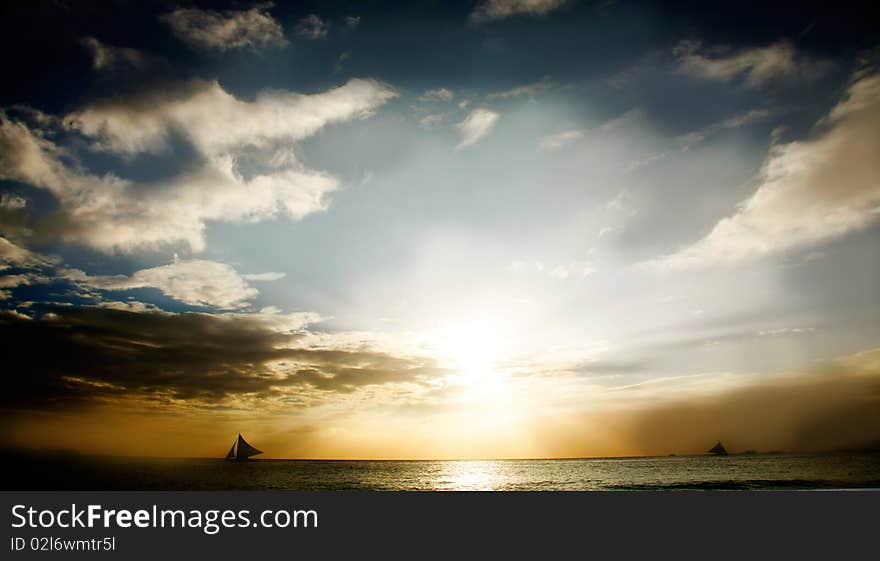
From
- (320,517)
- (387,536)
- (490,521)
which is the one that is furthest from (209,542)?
(490,521)

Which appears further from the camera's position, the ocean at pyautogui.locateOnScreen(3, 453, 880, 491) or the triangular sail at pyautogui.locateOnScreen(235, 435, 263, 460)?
the triangular sail at pyautogui.locateOnScreen(235, 435, 263, 460)

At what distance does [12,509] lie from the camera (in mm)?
7410

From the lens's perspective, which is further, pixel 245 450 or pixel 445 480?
pixel 245 450

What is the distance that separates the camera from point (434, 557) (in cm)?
618

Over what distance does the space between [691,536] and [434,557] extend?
3495mm

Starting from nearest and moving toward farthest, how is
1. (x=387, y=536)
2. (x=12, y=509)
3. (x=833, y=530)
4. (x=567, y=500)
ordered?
(x=833, y=530) < (x=387, y=536) < (x=567, y=500) < (x=12, y=509)

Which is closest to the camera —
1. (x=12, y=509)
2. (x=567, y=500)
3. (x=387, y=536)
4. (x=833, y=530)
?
(x=833, y=530)

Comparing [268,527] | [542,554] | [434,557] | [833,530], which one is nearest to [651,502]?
[542,554]

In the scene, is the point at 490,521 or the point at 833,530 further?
the point at 490,521

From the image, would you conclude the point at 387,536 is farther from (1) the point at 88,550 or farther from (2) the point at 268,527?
(1) the point at 88,550

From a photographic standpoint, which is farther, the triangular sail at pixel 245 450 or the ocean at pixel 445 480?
the triangular sail at pixel 245 450

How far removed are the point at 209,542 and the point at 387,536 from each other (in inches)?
104

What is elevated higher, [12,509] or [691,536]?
[12,509]

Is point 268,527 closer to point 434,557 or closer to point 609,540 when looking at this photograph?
point 434,557
